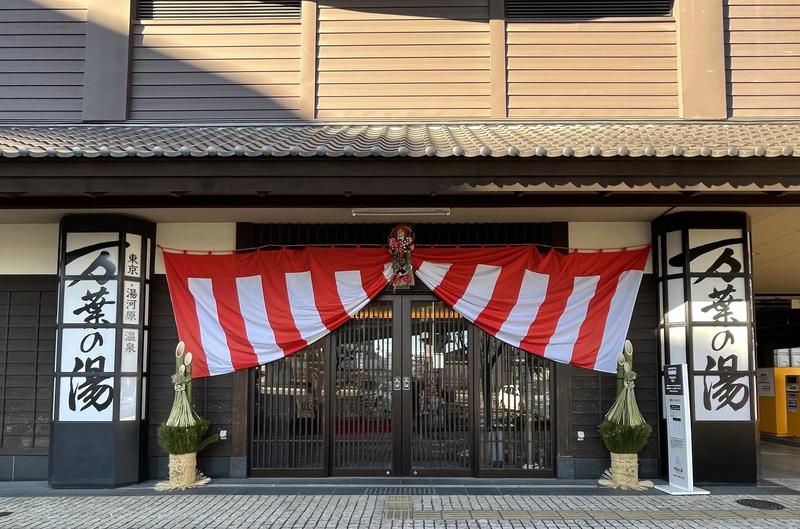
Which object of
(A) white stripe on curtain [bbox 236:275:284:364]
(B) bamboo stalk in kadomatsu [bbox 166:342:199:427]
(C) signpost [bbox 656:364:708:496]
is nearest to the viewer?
(C) signpost [bbox 656:364:708:496]

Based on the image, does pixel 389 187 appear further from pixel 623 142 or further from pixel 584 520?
pixel 584 520

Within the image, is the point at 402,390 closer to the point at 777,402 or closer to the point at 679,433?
the point at 679,433

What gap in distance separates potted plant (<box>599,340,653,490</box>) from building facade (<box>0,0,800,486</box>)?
0.43 meters

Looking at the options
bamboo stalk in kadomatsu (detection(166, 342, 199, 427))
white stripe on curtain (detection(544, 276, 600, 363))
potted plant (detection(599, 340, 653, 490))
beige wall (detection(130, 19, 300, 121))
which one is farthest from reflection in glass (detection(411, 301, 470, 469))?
beige wall (detection(130, 19, 300, 121))

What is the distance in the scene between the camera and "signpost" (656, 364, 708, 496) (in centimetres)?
747

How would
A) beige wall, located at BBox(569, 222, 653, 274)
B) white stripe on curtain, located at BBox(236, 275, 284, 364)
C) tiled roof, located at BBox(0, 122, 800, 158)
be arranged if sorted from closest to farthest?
tiled roof, located at BBox(0, 122, 800, 158)
white stripe on curtain, located at BBox(236, 275, 284, 364)
beige wall, located at BBox(569, 222, 653, 274)

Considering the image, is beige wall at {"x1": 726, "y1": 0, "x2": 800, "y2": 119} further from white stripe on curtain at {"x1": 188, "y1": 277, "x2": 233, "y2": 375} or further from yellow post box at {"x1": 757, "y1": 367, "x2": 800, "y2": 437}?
white stripe on curtain at {"x1": 188, "y1": 277, "x2": 233, "y2": 375}

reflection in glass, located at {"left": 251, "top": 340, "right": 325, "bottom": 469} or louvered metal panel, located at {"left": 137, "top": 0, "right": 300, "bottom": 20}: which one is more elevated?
louvered metal panel, located at {"left": 137, "top": 0, "right": 300, "bottom": 20}

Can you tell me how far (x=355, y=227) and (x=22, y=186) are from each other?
13.1 feet

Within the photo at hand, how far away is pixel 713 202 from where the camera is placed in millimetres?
7754

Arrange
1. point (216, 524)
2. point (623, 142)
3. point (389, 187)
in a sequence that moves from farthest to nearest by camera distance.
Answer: point (623, 142), point (389, 187), point (216, 524)

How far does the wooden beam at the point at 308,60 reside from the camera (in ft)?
29.9

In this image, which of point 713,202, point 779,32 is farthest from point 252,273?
point 779,32

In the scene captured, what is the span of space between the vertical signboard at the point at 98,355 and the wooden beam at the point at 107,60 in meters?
1.88
